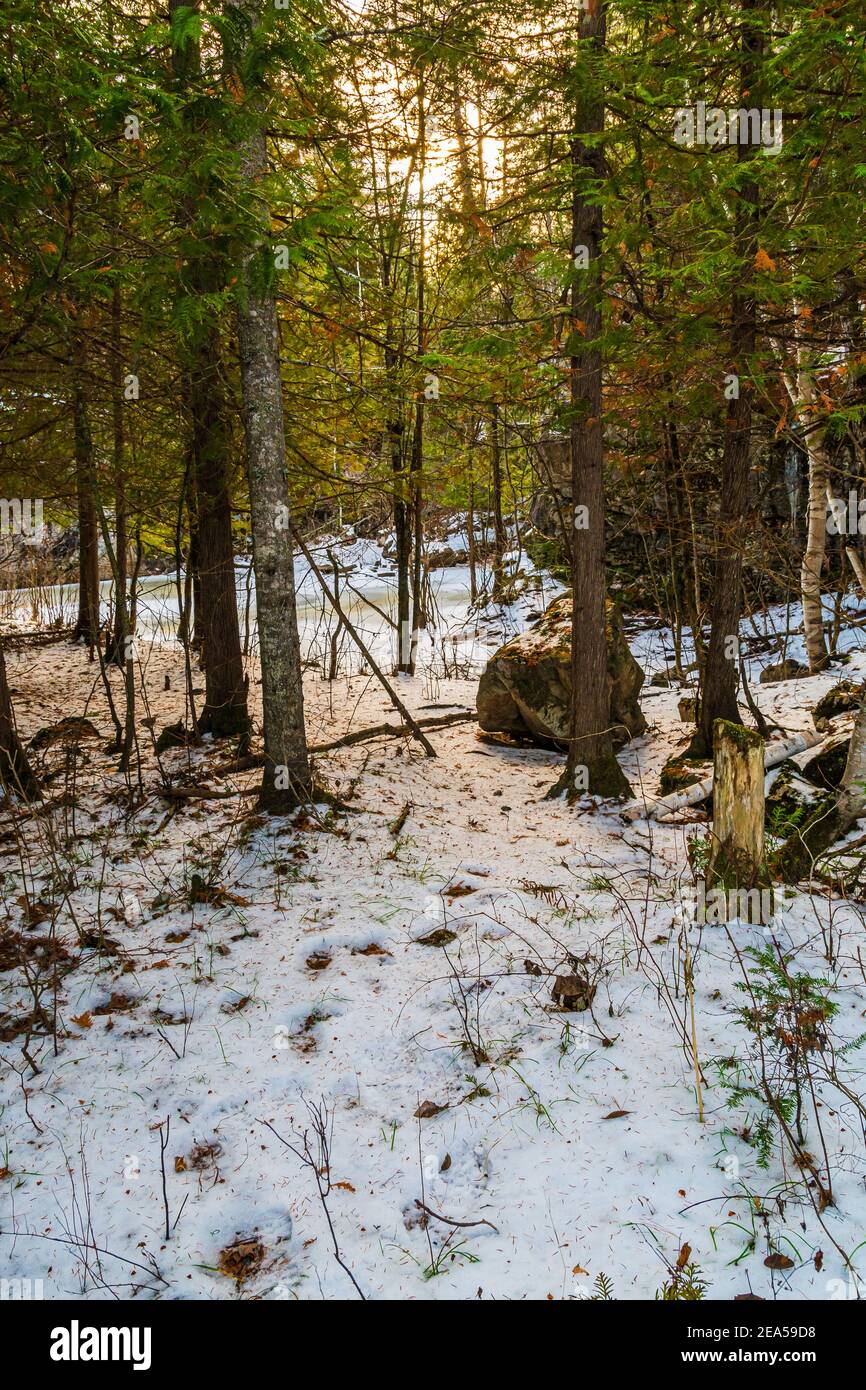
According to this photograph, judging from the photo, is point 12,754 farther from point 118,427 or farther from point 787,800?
point 787,800

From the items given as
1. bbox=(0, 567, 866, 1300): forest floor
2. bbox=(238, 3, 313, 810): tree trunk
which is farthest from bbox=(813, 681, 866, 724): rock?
bbox=(238, 3, 313, 810): tree trunk

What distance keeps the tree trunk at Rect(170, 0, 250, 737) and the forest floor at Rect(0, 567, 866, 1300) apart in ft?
6.63

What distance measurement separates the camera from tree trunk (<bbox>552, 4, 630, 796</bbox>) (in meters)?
6.48

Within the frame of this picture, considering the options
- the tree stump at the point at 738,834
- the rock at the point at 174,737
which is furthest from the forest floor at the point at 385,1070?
the rock at the point at 174,737

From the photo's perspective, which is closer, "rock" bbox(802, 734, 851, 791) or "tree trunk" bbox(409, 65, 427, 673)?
"rock" bbox(802, 734, 851, 791)

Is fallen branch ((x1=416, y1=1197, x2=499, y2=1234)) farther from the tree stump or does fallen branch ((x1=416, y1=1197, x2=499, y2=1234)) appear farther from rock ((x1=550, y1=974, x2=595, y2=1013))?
the tree stump

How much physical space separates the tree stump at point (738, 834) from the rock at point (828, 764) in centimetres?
187

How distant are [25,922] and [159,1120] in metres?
2.02

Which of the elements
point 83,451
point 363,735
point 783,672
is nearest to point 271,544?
point 83,451

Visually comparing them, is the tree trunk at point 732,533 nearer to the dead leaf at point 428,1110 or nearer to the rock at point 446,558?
the dead leaf at point 428,1110

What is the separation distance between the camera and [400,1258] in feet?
8.96

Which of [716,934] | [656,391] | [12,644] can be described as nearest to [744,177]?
[656,391]

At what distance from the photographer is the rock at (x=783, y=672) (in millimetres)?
11539

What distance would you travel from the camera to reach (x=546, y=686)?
921 cm
